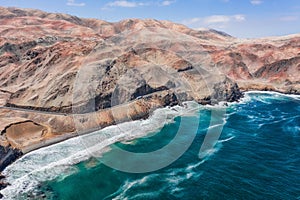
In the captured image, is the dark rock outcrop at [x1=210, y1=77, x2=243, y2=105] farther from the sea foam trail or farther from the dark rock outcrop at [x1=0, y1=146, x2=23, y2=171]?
the dark rock outcrop at [x1=0, y1=146, x2=23, y2=171]

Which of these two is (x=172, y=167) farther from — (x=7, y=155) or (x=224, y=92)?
(x=224, y=92)

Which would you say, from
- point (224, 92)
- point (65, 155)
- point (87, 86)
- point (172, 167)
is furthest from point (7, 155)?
point (224, 92)

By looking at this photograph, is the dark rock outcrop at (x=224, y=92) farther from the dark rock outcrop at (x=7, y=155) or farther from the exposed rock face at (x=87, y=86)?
the dark rock outcrop at (x=7, y=155)

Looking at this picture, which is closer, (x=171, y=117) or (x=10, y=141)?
(x=10, y=141)

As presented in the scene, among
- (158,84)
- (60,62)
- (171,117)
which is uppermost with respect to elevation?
(60,62)

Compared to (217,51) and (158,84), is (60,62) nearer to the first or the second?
(158,84)

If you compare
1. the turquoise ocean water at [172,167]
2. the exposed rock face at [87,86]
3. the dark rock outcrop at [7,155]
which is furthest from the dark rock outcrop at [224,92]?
the dark rock outcrop at [7,155]

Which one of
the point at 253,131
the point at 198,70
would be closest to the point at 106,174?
the point at 253,131

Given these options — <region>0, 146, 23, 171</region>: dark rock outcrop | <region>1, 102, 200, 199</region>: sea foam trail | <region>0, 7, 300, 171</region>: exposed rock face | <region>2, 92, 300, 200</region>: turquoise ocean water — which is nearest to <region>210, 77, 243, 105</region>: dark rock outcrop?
<region>0, 7, 300, 171</region>: exposed rock face
